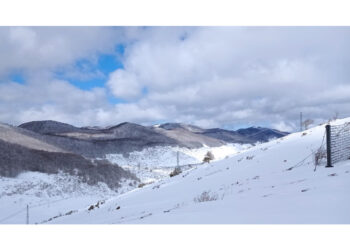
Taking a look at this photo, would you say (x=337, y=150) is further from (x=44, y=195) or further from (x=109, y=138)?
(x=109, y=138)

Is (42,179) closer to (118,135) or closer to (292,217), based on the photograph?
(292,217)

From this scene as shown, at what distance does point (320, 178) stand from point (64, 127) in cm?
12463

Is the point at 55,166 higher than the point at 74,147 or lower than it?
lower

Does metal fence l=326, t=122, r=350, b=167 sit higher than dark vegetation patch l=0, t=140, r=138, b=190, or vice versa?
metal fence l=326, t=122, r=350, b=167

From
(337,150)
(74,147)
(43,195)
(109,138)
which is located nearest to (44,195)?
(43,195)

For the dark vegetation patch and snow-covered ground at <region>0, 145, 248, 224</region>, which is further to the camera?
the dark vegetation patch

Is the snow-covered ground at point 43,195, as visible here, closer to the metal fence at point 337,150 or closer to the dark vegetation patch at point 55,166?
the dark vegetation patch at point 55,166

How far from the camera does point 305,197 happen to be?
180 inches

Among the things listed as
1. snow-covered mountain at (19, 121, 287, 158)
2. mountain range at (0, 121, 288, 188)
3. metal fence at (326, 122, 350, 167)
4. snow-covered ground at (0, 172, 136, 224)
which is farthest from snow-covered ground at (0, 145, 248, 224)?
snow-covered mountain at (19, 121, 287, 158)

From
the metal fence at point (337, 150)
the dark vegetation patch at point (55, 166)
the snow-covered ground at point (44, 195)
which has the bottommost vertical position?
the snow-covered ground at point (44, 195)

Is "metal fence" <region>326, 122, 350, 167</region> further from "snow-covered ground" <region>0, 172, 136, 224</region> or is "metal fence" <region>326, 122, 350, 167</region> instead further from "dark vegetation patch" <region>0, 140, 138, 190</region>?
"dark vegetation patch" <region>0, 140, 138, 190</region>

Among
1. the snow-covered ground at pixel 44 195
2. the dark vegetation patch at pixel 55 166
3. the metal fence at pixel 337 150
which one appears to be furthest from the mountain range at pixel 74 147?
the metal fence at pixel 337 150

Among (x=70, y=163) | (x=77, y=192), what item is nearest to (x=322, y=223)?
(x=77, y=192)

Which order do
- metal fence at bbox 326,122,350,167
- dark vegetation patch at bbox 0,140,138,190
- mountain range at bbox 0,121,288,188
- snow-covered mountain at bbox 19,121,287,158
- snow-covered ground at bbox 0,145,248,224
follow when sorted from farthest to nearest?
1. snow-covered mountain at bbox 19,121,287,158
2. mountain range at bbox 0,121,288,188
3. dark vegetation patch at bbox 0,140,138,190
4. snow-covered ground at bbox 0,145,248,224
5. metal fence at bbox 326,122,350,167
